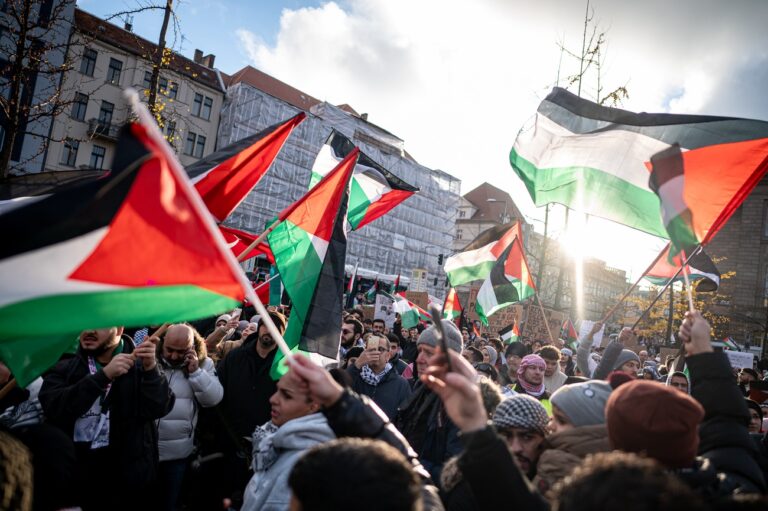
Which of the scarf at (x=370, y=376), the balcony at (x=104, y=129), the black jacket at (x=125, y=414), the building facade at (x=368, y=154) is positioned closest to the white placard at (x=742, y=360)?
the scarf at (x=370, y=376)

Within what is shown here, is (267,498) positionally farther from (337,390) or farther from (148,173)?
(148,173)

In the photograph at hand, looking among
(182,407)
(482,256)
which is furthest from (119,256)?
(482,256)

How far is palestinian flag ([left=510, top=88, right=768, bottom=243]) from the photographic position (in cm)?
396

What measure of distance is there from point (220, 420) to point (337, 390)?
2949mm

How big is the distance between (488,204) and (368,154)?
97.9ft

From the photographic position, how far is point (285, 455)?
2.42 m

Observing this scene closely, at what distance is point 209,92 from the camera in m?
40.6

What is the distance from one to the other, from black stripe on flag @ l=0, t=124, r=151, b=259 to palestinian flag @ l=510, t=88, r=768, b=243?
12.3 ft

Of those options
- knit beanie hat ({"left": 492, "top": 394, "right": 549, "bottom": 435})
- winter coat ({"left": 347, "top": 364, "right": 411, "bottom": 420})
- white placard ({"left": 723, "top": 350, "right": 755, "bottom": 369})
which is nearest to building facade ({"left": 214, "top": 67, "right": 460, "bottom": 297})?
white placard ({"left": 723, "top": 350, "right": 755, "bottom": 369})

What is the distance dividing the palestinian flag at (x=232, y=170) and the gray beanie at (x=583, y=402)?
3.13 meters

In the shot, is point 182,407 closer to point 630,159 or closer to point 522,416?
point 522,416

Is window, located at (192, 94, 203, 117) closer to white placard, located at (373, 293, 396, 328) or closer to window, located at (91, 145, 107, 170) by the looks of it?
window, located at (91, 145, 107, 170)

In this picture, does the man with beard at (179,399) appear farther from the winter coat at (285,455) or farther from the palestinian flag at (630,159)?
the palestinian flag at (630,159)

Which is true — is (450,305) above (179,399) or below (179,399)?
above
